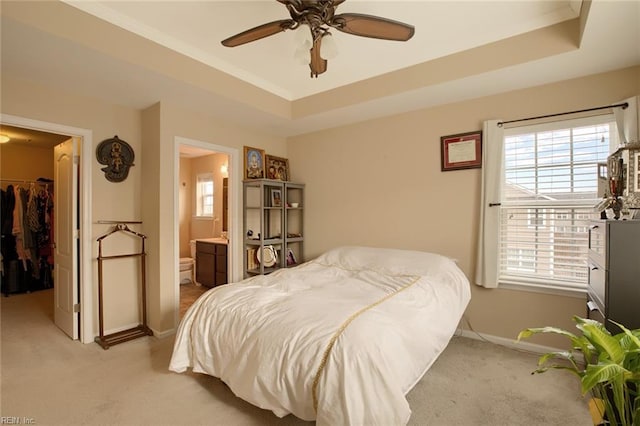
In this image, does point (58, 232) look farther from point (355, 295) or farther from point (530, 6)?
point (530, 6)

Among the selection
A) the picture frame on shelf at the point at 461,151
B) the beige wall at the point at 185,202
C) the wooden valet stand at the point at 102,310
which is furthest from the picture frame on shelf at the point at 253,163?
the beige wall at the point at 185,202

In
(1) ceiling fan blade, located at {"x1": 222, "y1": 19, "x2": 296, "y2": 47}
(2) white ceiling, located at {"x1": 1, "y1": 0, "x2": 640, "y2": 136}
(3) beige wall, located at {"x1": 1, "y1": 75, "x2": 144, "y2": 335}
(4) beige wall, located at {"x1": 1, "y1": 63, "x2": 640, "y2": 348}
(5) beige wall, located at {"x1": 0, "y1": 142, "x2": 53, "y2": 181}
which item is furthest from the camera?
(5) beige wall, located at {"x1": 0, "y1": 142, "x2": 53, "y2": 181}

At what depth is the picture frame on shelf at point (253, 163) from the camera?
13.1 ft

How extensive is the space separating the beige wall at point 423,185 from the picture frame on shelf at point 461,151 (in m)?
0.06

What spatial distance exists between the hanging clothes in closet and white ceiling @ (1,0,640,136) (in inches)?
125

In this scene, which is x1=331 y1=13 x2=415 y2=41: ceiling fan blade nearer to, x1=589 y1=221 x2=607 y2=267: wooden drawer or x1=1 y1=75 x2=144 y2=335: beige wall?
x1=589 y1=221 x2=607 y2=267: wooden drawer

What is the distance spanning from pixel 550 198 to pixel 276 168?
125 inches

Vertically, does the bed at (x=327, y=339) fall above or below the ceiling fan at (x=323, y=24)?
below

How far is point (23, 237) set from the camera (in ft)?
→ 15.5

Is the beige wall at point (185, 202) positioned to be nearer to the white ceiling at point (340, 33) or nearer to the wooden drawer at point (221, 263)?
Result: the wooden drawer at point (221, 263)

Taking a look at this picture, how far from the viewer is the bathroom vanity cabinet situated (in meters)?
4.55

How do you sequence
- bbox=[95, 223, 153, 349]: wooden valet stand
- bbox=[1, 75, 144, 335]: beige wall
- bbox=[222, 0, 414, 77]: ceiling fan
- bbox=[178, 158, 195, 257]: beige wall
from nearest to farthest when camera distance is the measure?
bbox=[222, 0, 414, 77]: ceiling fan
bbox=[1, 75, 144, 335]: beige wall
bbox=[95, 223, 153, 349]: wooden valet stand
bbox=[178, 158, 195, 257]: beige wall

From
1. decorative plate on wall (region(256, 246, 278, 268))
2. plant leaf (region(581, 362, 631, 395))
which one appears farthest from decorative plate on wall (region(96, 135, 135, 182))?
plant leaf (region(581, 362, 631, 395))

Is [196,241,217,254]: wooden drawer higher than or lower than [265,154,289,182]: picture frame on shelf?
lower
